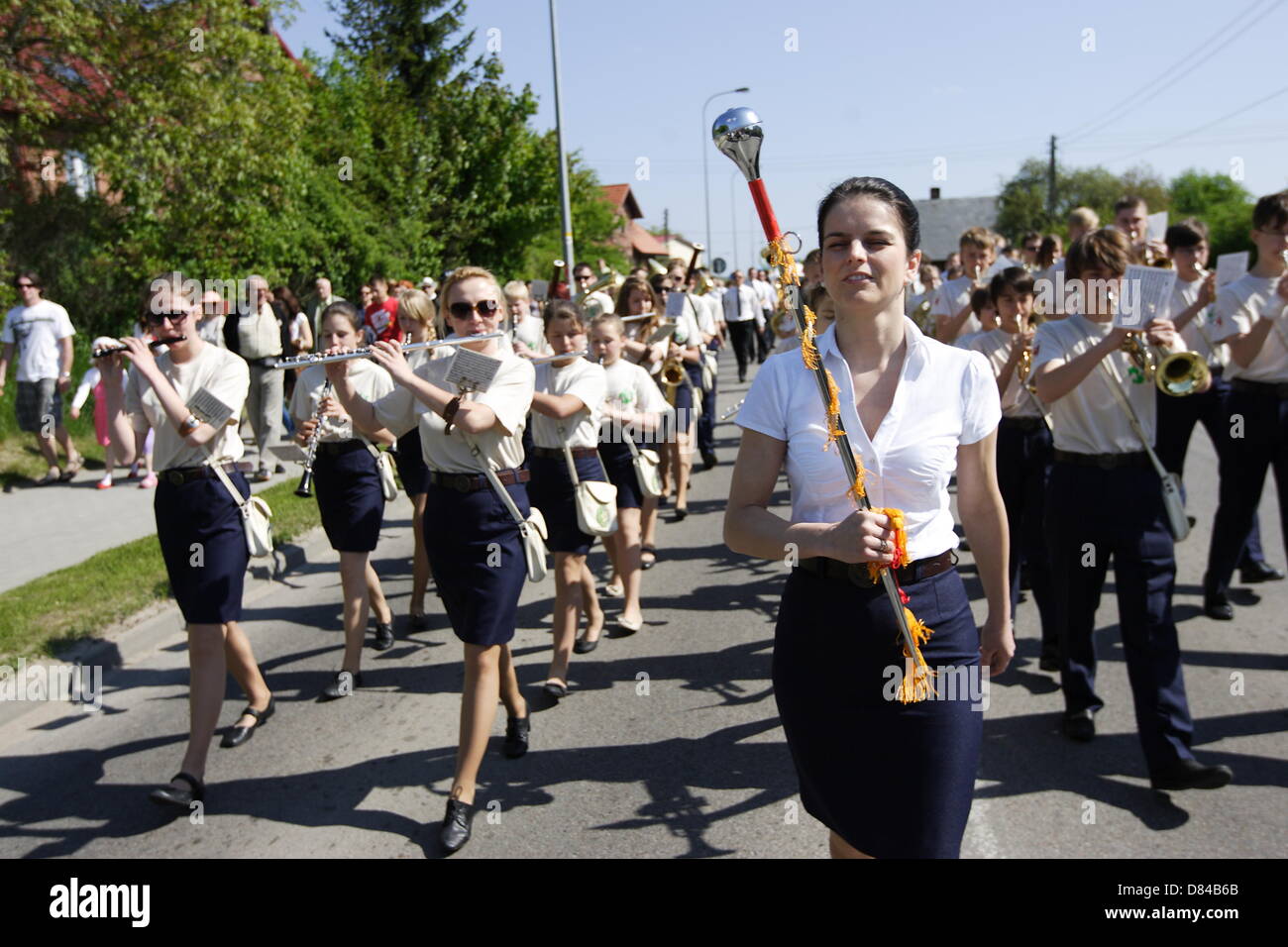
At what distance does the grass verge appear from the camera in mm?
6277

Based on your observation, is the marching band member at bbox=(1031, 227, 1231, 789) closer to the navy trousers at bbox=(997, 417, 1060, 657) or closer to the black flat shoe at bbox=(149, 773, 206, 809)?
the navy trousers at bbox=(997, 417, 1060, 657)

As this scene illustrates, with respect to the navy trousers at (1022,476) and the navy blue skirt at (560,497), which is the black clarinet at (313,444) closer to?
the navy blue skirt at (560,497)

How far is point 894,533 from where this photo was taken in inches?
95.9

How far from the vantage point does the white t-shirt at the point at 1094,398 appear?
438 centimetres

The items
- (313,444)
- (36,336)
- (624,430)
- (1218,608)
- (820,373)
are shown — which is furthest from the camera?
(36,336)

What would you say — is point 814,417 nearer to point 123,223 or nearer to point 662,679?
point 662,679

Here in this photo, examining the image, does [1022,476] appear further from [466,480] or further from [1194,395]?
[466,480]

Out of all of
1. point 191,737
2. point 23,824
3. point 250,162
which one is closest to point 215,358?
point 191,737

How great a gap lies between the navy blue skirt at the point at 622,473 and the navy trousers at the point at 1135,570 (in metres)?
2.80

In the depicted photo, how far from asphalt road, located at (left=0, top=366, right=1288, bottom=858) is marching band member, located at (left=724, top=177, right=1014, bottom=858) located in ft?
4.39

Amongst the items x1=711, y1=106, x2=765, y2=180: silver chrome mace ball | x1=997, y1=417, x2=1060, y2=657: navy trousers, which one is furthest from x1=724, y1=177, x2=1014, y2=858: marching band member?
x1=997, y1=417, x2=1060, y2=657: navy trousers

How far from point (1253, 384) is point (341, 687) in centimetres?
519

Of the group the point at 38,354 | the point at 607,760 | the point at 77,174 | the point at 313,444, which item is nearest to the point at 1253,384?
the point at 607,760

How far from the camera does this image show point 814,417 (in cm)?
256
